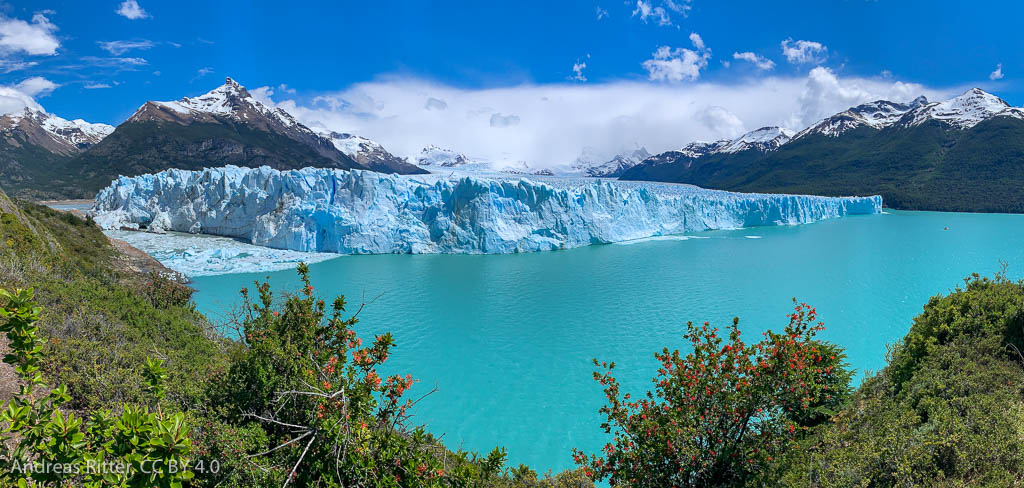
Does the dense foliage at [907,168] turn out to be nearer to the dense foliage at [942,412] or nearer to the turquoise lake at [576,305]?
the turquoise lake at [576,305]

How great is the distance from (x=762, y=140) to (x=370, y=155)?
115327 millimetres

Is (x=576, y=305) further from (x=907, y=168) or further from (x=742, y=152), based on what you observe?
(x=742, y=152)

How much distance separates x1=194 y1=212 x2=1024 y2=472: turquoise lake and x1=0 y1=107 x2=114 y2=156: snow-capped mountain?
13128 cm

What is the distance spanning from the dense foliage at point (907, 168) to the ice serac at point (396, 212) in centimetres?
5204

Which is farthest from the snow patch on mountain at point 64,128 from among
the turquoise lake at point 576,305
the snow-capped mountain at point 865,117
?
the snow-capped mountain at point 865,117

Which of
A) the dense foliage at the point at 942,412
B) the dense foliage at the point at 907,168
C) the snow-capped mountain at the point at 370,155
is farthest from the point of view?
the snow-capped mountain at the point at 370,155

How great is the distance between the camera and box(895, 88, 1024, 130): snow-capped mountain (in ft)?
275

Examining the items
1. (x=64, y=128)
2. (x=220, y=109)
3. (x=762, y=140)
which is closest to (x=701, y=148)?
(x=762, y=140)

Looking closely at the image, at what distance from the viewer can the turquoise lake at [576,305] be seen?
28.5ft

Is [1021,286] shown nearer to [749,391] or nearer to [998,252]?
[749,391]

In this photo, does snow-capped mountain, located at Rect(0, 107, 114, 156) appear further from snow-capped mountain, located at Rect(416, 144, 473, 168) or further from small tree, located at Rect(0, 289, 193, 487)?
small tree, located at Rect(0, 289, 193, 487)

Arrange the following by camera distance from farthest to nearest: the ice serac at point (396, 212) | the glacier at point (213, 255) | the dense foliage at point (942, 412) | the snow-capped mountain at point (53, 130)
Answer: the snow-capped mountain at point (53, 130) < the ice serac at point (396, 212) < the glacier at point (213, 255) < the dense foliage at point (942, 412)

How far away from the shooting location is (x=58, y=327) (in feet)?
18.8

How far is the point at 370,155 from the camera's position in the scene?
14262cm
